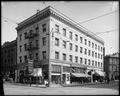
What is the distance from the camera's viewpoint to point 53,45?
32.4 meters

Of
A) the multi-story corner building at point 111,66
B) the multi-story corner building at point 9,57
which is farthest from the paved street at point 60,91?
the multi-story corner building at point 111,66

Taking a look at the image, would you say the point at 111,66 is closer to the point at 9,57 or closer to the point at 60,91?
the point at 9,57

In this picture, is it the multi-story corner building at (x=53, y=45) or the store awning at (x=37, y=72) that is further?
the multi-story corner building at (x=53, y=45)

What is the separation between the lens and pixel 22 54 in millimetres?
39094

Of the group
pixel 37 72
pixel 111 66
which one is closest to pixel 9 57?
pixel 37 72

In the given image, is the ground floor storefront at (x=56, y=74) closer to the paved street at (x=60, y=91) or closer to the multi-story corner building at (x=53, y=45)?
the multi-story corner building at (x=53, y=45)

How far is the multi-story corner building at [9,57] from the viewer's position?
4370cm

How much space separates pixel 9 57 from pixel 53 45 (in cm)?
1889

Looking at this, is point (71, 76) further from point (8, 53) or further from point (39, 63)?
point (8, 53)

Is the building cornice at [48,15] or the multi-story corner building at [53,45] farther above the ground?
the building cornice at [48,15]

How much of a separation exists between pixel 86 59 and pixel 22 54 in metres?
16.0

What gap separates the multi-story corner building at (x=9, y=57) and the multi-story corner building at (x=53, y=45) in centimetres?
348

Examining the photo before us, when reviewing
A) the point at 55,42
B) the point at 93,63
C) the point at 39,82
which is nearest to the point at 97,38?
the point at 93,63

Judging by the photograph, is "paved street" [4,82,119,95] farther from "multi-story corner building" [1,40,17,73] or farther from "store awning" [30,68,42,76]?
"multi-story corner building" [1,40,17,73]
